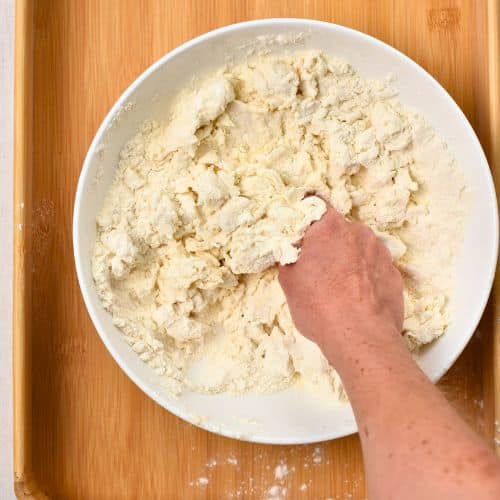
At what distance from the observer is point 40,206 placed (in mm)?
869

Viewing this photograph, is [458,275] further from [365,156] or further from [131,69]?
[131,69]

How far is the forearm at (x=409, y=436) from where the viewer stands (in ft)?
1.87

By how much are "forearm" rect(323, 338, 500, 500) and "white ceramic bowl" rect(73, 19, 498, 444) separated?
0.16 m

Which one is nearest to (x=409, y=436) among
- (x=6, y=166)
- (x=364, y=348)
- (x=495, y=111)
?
(x=364, y=348)

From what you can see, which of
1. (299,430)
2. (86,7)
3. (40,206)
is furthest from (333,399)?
(86,7)

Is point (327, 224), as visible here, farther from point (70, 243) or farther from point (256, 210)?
point (70, 243)

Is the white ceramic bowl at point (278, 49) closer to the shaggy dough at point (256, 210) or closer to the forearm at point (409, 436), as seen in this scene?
the shaggy dough at point (256, 210)

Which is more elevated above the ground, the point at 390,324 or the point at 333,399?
the point at 390,324

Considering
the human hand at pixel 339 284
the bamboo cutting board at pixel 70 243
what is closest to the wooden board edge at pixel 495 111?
the bamboo cutting board at pixel 70 243

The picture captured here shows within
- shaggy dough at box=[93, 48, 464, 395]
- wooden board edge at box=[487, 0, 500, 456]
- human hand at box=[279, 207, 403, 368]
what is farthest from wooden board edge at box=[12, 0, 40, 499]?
wooden board edge at box=[487, 0, 500, 456]

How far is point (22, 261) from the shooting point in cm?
84

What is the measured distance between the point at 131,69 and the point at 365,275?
440 millimetres

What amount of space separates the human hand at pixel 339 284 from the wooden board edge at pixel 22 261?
36 centimetres

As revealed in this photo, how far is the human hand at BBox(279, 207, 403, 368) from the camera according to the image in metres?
0.75
